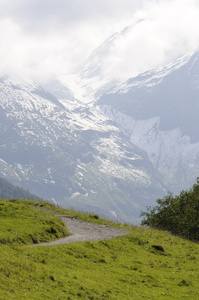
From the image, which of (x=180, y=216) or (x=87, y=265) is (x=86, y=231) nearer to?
(x=87, y=265)

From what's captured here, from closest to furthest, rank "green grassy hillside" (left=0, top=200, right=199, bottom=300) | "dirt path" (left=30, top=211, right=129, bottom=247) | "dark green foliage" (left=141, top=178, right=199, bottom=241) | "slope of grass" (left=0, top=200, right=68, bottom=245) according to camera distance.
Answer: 1. "green grassy hillside" (left=0, top=200, right=199, bottom=300)
2. "slope of grass" (left=0, top=200, right=68, bottom=245)
3. "dirt path" (left=30, top=211, right=129, bottom=247)
4. "dark green foliage" (left=141, top=178, right=199, bottom=241)

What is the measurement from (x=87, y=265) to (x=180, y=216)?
3790 centimetres

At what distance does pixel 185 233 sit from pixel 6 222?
105ft

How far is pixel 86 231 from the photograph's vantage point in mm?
54906

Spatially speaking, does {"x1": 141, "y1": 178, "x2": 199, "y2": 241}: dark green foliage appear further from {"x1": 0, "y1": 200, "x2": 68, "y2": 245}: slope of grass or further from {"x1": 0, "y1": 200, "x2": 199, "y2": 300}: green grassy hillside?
{"x1": 0, "y1": 200, "x2": 68, "y2": 245}: slope of grass

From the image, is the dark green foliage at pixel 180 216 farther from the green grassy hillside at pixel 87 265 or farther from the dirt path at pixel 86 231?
the dirt path at pixel 86 231

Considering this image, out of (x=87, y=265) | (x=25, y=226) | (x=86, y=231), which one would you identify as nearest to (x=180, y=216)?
(x=86, y=231)

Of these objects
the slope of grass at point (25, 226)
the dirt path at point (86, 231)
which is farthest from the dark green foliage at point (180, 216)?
the slope of grass at point (25, 226)

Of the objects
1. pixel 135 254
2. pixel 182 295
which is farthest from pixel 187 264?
pixel 182 295

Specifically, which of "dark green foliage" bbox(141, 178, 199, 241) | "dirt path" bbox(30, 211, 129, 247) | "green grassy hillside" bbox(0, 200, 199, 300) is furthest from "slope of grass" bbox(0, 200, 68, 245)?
"dark green foliage" bbox(141, 178, 199, 241)

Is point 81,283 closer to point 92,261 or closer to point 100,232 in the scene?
point 92,261

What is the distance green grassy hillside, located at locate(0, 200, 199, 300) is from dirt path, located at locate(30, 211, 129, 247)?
6.01ft

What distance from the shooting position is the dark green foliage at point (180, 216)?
2655 inches

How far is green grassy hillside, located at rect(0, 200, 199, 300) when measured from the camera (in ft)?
96.1
